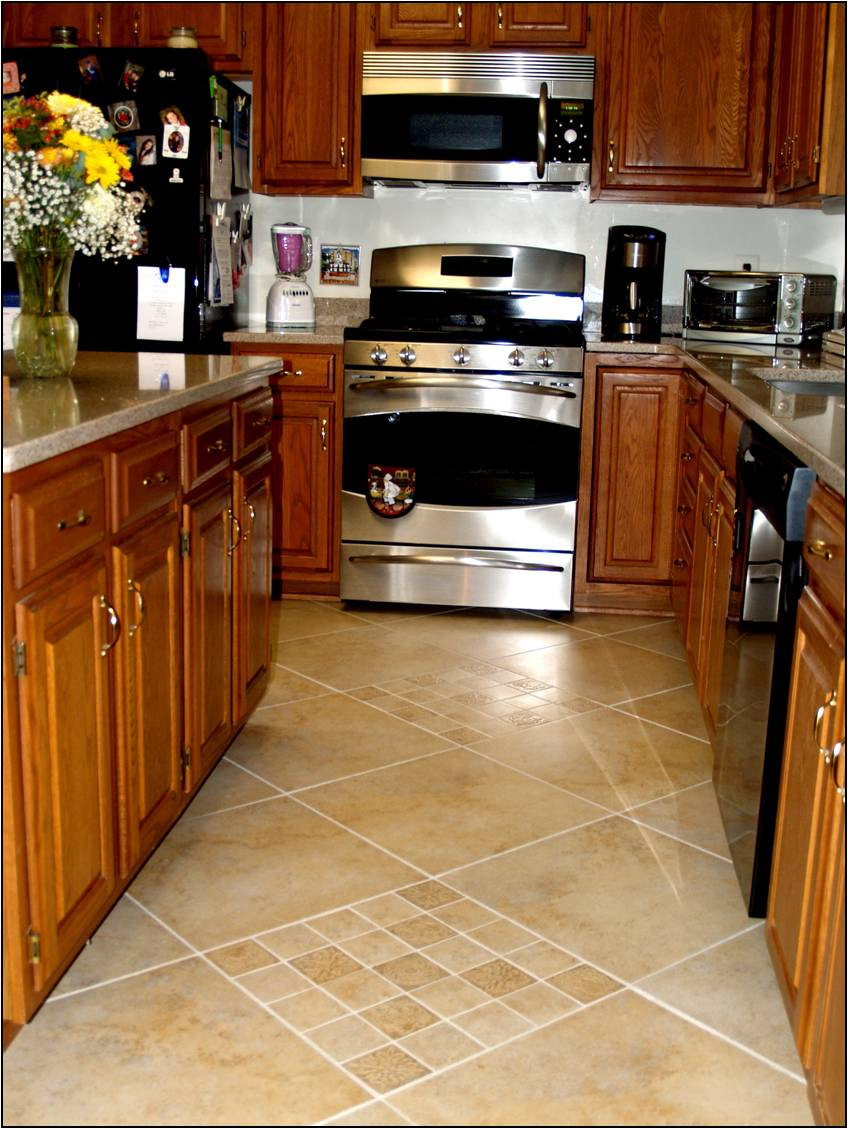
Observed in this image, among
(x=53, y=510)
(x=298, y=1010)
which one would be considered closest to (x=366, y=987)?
(x=298, y=1010)

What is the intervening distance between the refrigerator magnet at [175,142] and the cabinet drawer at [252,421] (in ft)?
4.58

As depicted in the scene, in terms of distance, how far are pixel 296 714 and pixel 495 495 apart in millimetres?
1259

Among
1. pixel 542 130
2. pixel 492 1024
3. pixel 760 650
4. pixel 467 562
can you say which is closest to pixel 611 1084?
pixel 492 1024

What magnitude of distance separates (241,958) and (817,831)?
978 millimetres

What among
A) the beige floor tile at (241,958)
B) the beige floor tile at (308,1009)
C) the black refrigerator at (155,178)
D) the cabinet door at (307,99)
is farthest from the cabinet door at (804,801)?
the cabinet door at (307,99)

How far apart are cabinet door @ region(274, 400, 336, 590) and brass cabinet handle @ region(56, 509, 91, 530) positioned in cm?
240

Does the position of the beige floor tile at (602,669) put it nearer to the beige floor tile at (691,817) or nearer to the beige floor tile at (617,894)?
the beige floor tile at (691,817)

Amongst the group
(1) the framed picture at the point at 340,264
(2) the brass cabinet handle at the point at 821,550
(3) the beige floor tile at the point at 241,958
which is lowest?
(3) the beige floor tile at the point at 241,958

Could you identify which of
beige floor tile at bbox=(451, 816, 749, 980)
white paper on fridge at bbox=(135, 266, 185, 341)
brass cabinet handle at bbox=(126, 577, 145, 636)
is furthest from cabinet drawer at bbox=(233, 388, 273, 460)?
white paper on fridge at bbox=(135, 266, 185, 341)

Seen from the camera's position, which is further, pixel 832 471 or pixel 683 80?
pixel 683 80

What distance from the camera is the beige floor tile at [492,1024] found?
187 cm

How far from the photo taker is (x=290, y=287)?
4359mm

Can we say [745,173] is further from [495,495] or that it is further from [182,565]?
[182,565]

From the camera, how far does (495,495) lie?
4.16m
